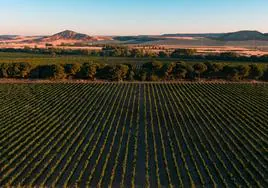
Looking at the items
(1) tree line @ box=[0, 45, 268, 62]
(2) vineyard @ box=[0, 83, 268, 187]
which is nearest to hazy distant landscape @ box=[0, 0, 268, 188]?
(2) vineyard @ box=[0, 83, 268, 187]

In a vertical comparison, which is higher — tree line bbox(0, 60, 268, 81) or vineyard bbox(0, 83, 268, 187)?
tree line bbox(0, 60, 268, 81)

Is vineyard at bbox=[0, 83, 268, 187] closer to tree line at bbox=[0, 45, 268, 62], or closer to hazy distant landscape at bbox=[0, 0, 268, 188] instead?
hazy distant landscape at bbox=[0, 0, 268, 188]

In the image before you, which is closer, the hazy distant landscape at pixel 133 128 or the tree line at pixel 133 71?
the hazy distant landscape at pixel 133 128

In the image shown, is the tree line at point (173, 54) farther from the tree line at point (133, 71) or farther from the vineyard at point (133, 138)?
the vineyard at point (133, 138)

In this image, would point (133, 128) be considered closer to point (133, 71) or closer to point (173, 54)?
point (133, 71)

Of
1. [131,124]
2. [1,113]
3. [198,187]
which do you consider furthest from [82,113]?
[198,187]

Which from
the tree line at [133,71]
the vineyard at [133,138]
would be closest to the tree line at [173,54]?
the tree line at [133,71]
